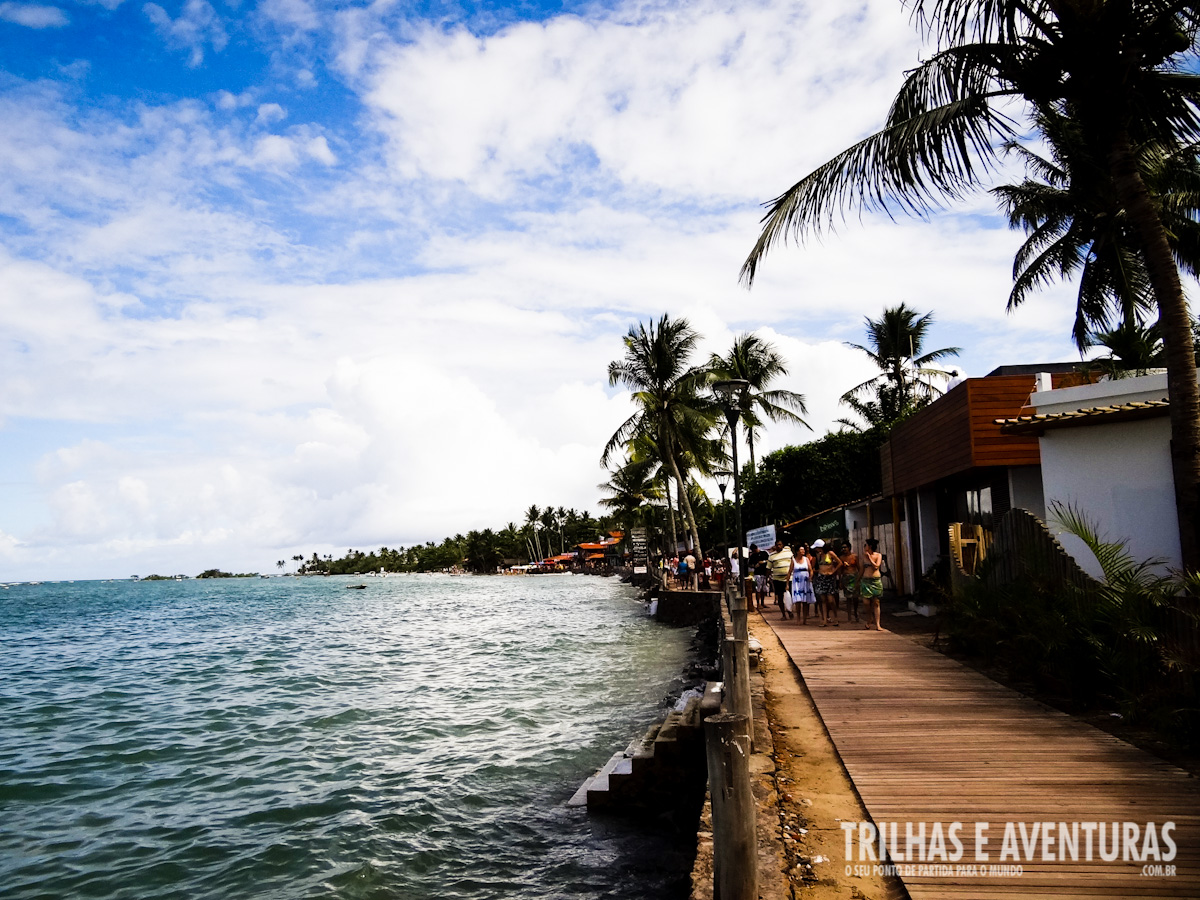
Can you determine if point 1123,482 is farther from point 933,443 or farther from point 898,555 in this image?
point 898,555

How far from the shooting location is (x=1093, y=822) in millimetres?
4457

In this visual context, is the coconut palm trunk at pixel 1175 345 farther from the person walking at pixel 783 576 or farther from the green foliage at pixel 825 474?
the green foliage at pixel 825 474

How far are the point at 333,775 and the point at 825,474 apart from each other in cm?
3002

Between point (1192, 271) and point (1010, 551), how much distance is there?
12.0 meters

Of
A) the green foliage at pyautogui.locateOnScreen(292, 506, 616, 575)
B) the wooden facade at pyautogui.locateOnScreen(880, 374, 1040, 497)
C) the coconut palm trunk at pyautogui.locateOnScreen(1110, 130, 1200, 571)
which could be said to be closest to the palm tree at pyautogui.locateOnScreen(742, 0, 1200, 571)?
the coconut palm trunk at pyautogui.locateOnScreen(1110, 130, 1200, 571)

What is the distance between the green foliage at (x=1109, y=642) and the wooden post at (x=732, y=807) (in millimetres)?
4204

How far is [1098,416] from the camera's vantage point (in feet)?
36.6

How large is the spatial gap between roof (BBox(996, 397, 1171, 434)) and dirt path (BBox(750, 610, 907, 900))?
6.02m

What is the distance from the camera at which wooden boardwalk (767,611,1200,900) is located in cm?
384

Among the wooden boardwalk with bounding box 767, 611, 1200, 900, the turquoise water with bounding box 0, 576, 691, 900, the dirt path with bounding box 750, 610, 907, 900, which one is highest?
the wooden boardwalk with bounding box 767, 611, 1200, 900

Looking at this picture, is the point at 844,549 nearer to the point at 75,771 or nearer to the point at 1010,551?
the point at 1010,551

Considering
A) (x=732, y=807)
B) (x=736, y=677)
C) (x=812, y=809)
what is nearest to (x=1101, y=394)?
(x=736, y=677)

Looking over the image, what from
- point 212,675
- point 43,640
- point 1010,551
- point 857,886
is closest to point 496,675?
point 212,675

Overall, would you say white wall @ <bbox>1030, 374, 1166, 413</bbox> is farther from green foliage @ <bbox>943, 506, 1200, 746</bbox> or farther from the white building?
green foliage @ <bbox>943, 506, 1200, 746</bbox>
